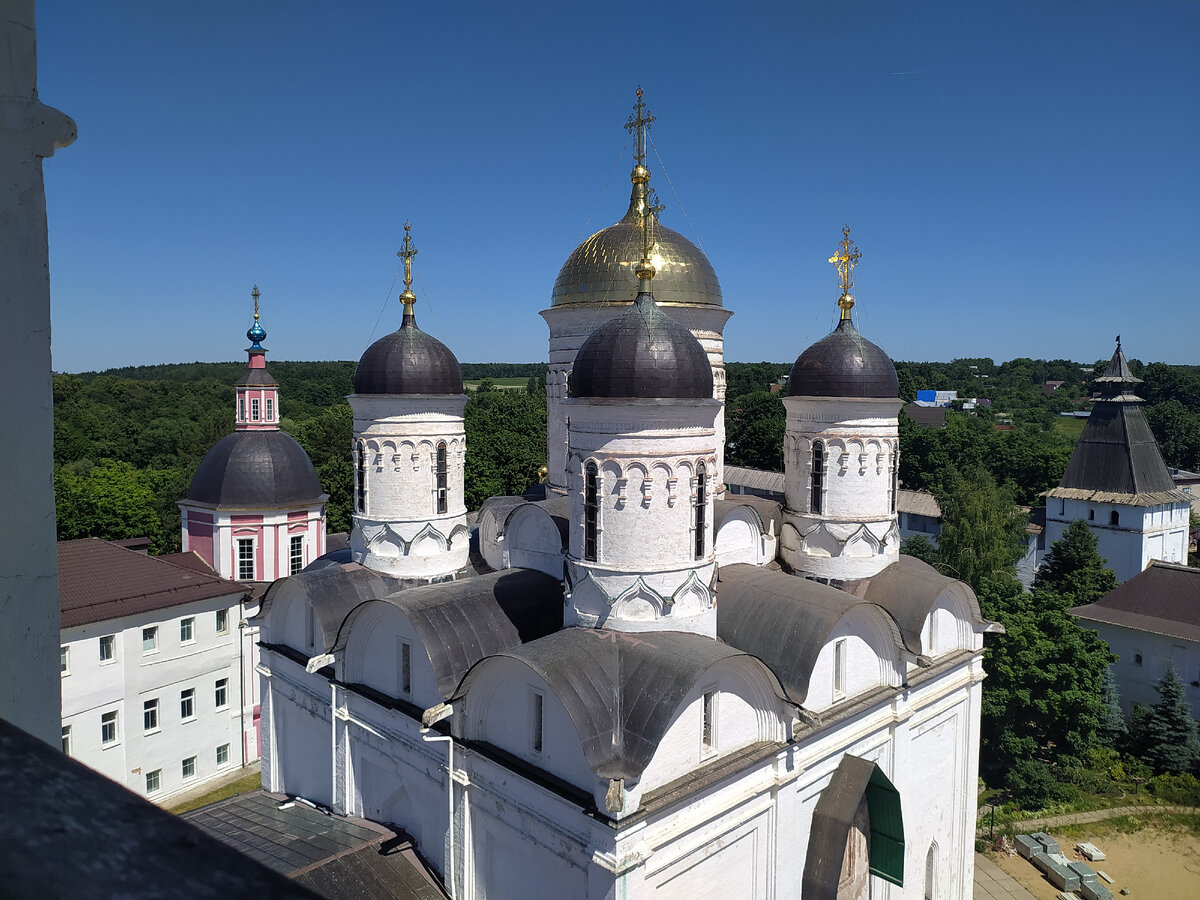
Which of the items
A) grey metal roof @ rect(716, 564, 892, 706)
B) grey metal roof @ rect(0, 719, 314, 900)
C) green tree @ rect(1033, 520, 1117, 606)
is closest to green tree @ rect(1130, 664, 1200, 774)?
green tree @ rect(1033, 520, 1117, 606)

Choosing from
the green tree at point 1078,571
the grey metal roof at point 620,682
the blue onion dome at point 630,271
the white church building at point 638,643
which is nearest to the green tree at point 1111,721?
the green tree at point 1078,571

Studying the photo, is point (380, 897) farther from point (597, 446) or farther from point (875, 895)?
point (875, 895)

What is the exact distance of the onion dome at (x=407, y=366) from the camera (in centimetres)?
1450

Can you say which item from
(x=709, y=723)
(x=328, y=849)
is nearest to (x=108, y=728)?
(x=328, y=849)

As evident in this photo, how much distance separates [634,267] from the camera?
15.3 m

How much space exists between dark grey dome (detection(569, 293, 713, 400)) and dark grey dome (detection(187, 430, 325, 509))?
15326 millimetres

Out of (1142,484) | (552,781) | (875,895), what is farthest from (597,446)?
(1142,484)

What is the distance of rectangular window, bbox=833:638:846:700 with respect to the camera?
11.6 metres

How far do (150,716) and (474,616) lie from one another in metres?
13.3

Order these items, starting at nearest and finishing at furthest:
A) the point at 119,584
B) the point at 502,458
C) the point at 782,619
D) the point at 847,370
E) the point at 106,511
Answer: the point at 782,619
the point at 847,370
the point at 119,584
the point at 106,511
the point at 502,458

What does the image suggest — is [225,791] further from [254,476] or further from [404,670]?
[404,670]

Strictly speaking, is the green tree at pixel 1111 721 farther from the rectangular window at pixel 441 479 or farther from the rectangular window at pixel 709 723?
the rectangular window at pixel 441 479

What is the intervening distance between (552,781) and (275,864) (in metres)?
4.50

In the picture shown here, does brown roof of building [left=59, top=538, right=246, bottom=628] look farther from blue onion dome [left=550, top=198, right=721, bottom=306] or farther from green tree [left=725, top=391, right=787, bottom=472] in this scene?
green tree [left=725, top=391, right=787, bottom=472]
